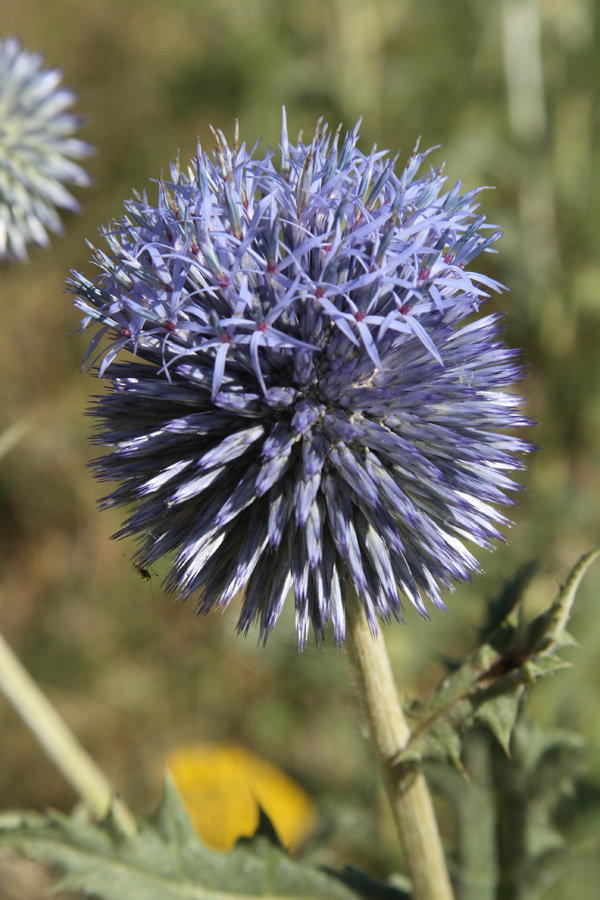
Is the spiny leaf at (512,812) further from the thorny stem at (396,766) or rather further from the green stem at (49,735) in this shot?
the green stem at (49,735)

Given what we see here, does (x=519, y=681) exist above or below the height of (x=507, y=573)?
above

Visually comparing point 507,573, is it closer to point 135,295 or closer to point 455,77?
point 135,295

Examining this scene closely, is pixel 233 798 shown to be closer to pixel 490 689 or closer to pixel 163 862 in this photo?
pixel 163 862

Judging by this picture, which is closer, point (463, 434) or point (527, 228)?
point (463, 434)

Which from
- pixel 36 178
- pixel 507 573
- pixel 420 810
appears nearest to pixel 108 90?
pixel 36 178

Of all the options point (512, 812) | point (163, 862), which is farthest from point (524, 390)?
point (163, 862)

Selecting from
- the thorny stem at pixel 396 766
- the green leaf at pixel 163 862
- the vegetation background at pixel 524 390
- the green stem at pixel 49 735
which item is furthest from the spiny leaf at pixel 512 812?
the vegetation background at pixel 524 390
